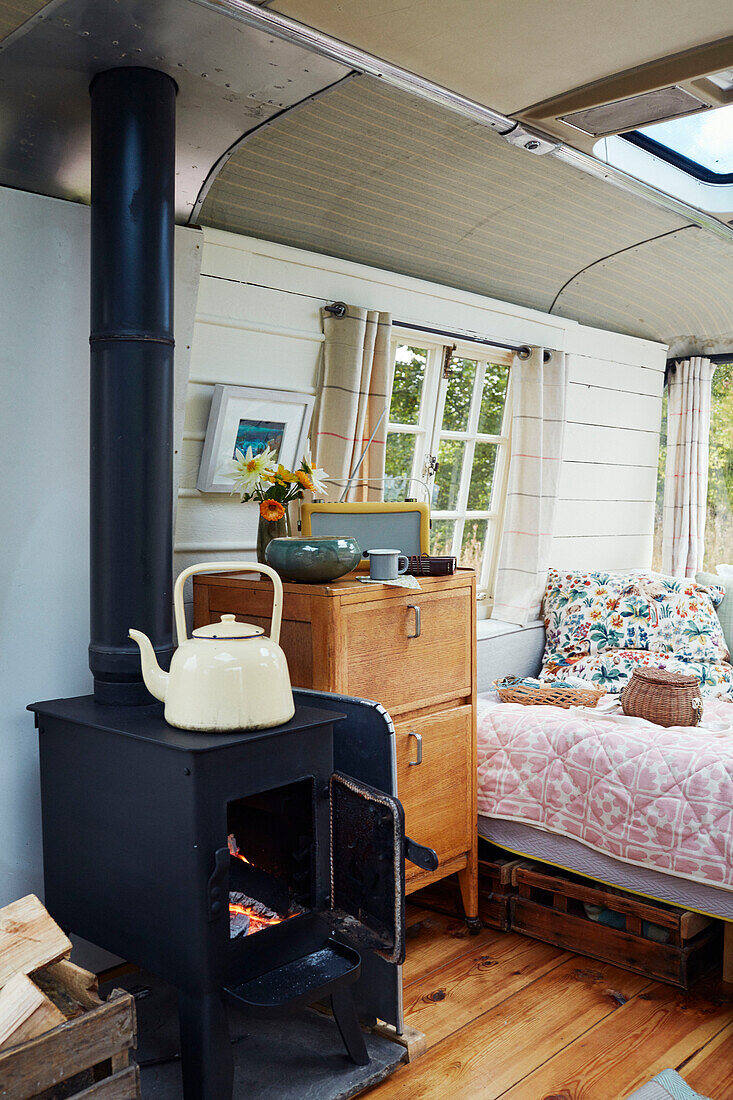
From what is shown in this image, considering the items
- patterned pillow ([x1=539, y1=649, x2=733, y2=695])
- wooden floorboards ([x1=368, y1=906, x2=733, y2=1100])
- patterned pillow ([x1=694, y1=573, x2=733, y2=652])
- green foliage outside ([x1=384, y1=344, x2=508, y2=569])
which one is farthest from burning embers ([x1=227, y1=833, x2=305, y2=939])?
patterned pillow ([x1=694, y1=573, x2=733, y2=652])

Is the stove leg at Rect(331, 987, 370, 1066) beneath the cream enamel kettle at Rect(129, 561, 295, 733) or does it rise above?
beneath

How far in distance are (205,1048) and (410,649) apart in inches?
47.4

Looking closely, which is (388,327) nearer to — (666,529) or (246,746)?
(246,746)

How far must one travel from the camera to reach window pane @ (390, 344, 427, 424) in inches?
146

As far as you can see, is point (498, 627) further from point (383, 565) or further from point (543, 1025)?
point (543, 1025)

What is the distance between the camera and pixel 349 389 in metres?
3.13

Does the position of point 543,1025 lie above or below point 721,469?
below

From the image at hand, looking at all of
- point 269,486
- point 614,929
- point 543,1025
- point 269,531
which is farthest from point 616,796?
point 269,486

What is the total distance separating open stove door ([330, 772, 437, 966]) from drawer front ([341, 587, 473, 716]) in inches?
18.8

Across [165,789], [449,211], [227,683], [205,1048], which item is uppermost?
[449,211]

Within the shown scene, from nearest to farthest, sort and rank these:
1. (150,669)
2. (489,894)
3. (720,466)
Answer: (150,669), (489,894), (720,466)

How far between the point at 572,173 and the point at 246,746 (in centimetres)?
224

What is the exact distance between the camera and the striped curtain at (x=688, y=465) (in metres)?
4.95

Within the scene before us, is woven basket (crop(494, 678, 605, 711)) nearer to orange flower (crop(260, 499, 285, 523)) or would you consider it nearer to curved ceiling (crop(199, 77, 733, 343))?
orange flower (crop(260, 499, 285, 523))
